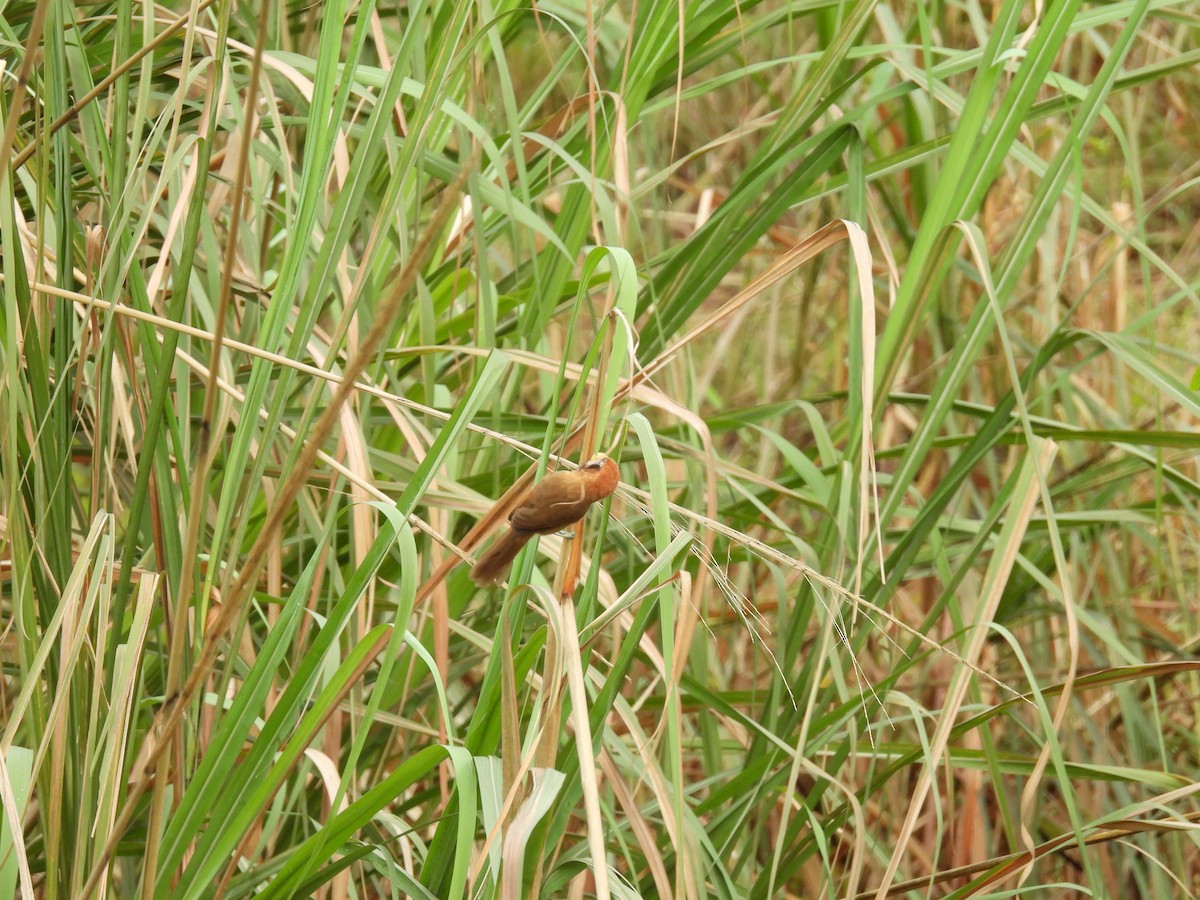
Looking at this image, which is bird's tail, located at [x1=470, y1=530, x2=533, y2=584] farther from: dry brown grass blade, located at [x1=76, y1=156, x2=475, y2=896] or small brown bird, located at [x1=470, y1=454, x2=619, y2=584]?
dry brown grass blade, located at [x1=76, y1=156, x2=475, y2=896]

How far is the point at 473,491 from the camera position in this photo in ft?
3.00

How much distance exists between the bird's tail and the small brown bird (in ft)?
0.07

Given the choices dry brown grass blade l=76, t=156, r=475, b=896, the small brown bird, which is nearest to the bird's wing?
the small brown bird

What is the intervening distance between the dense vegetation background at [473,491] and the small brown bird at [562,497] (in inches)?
0.7

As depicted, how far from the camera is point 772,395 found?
5.98 ft

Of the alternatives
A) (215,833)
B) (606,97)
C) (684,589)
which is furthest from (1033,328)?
(215,833)

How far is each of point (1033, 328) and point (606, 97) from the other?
105cm

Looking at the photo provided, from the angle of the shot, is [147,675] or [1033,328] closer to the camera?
[147,675]

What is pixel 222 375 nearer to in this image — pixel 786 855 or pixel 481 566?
pixel 481 566

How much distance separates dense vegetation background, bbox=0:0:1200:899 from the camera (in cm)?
64

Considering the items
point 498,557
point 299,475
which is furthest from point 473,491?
point 299,475

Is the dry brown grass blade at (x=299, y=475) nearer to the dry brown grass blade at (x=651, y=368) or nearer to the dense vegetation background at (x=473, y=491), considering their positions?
the dense vegetation background at (x=473, y=491)

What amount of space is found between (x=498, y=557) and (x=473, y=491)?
234mm

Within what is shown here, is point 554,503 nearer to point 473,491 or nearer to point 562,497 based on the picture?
point 562,497
